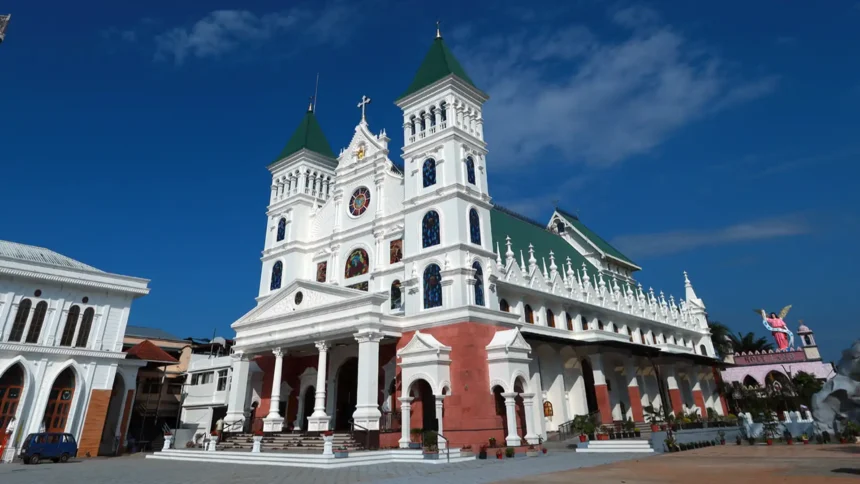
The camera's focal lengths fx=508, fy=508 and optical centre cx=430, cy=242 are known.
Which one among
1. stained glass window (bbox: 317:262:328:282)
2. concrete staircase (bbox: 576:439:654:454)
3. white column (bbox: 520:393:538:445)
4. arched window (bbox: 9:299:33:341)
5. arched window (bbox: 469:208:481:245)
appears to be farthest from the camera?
stained glass window (bbox: 317:262:328:282)

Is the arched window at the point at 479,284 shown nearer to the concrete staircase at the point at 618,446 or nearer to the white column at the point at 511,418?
the white column at the point at 511,418

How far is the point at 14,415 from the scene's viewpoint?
28172 mm

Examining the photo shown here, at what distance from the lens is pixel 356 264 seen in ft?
120

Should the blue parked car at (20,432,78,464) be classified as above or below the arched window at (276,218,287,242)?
below

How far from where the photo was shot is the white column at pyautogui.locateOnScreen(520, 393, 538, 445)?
86.6 feet

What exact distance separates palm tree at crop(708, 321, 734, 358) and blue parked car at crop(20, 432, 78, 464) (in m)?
67.9

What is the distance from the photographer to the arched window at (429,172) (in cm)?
3244

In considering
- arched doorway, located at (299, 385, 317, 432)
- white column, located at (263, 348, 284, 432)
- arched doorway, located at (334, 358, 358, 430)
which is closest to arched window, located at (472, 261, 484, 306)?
arched doorway, located at (334, 358, 358, 430)

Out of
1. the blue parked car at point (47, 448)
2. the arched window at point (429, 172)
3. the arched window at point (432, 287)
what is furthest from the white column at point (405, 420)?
the blue parked car at point (47, 448)

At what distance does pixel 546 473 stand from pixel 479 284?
577 inches

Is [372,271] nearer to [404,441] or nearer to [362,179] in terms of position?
[362,179]

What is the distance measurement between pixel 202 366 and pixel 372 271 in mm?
22062

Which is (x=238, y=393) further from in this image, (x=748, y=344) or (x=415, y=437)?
(x=748, y=344)

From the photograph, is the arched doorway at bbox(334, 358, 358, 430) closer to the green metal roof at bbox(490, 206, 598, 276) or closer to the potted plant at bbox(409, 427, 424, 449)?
the potted plant at bbox(409, 427, 424, 449)
